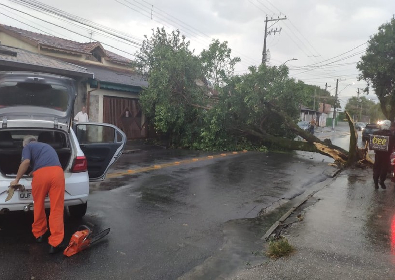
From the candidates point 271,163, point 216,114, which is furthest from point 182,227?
point 216,114

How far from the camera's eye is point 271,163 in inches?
527

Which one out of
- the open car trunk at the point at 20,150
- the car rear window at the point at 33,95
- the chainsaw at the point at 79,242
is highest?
the car rear window at the point at 33,95

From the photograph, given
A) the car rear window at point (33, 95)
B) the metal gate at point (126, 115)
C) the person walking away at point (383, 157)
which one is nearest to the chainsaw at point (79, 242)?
the car rear window at point (33, 95)

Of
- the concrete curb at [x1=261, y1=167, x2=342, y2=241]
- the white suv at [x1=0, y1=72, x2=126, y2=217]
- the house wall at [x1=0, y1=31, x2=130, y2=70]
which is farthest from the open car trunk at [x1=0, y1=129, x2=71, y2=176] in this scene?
the house wall at [x1=0, y1=31, x2=130, y2=70]

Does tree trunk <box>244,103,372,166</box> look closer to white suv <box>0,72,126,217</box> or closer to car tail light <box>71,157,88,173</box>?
white suv <box>0,72,126,217</box>

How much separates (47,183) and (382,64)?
22.7 metres

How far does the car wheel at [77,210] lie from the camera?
542cm

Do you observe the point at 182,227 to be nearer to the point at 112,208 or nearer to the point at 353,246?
the point at 112,208

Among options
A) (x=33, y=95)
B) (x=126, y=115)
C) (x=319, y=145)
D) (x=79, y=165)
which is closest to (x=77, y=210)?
(x=79, y=165)

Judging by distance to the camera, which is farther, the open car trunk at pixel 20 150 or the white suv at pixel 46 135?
the open car trunk at pixel 20 150

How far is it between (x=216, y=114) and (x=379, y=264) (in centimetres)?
1254

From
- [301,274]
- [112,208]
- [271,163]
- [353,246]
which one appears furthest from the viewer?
[271,163]

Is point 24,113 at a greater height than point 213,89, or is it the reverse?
point 213,89

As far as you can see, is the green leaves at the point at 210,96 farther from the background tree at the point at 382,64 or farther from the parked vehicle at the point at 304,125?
the parked vehicle at the point at 304,125
